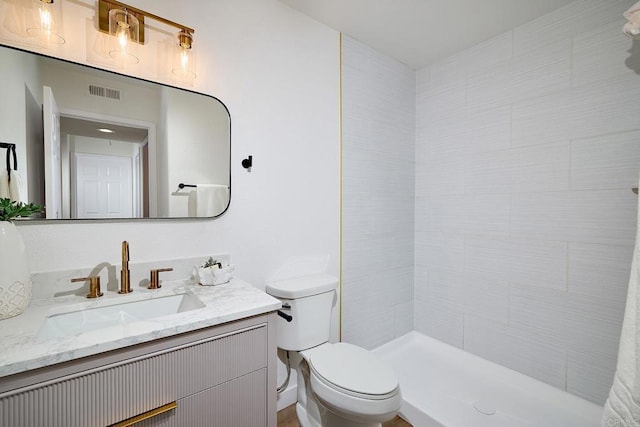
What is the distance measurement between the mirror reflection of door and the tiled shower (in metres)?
1.24

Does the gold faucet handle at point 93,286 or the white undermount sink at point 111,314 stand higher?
the gold faucet handle at point 93,286

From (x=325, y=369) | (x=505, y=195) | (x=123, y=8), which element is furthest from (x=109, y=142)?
(x=505, y=195)

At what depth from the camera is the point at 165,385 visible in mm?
916

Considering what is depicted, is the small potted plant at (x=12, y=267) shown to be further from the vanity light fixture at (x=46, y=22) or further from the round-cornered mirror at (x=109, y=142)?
the vanity light fixture at (x=46, y=22)

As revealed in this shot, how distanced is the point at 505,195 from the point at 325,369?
1.63 metres

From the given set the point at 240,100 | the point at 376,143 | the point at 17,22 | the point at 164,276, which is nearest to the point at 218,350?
the point at 164,276

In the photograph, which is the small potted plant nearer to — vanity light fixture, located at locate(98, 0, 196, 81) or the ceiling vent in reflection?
the ceiling vent in reflection

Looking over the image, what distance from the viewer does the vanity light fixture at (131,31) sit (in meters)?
1.24

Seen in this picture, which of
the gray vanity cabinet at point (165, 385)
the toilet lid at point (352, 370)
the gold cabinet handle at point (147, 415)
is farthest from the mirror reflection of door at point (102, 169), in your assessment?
the toilet lid at point (352, 370)

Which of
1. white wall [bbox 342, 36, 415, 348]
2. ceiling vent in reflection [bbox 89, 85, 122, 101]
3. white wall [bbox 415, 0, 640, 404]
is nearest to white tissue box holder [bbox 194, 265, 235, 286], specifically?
ceiling vent in reflection [bbox 89, 85, 122, 101]

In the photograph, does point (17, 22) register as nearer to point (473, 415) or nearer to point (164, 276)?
point (164, 276)

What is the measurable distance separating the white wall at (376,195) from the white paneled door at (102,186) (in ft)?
4.19

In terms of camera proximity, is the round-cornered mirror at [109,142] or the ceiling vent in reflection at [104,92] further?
the ceiling vent in reflection at [104,92]

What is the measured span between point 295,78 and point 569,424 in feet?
8.15
